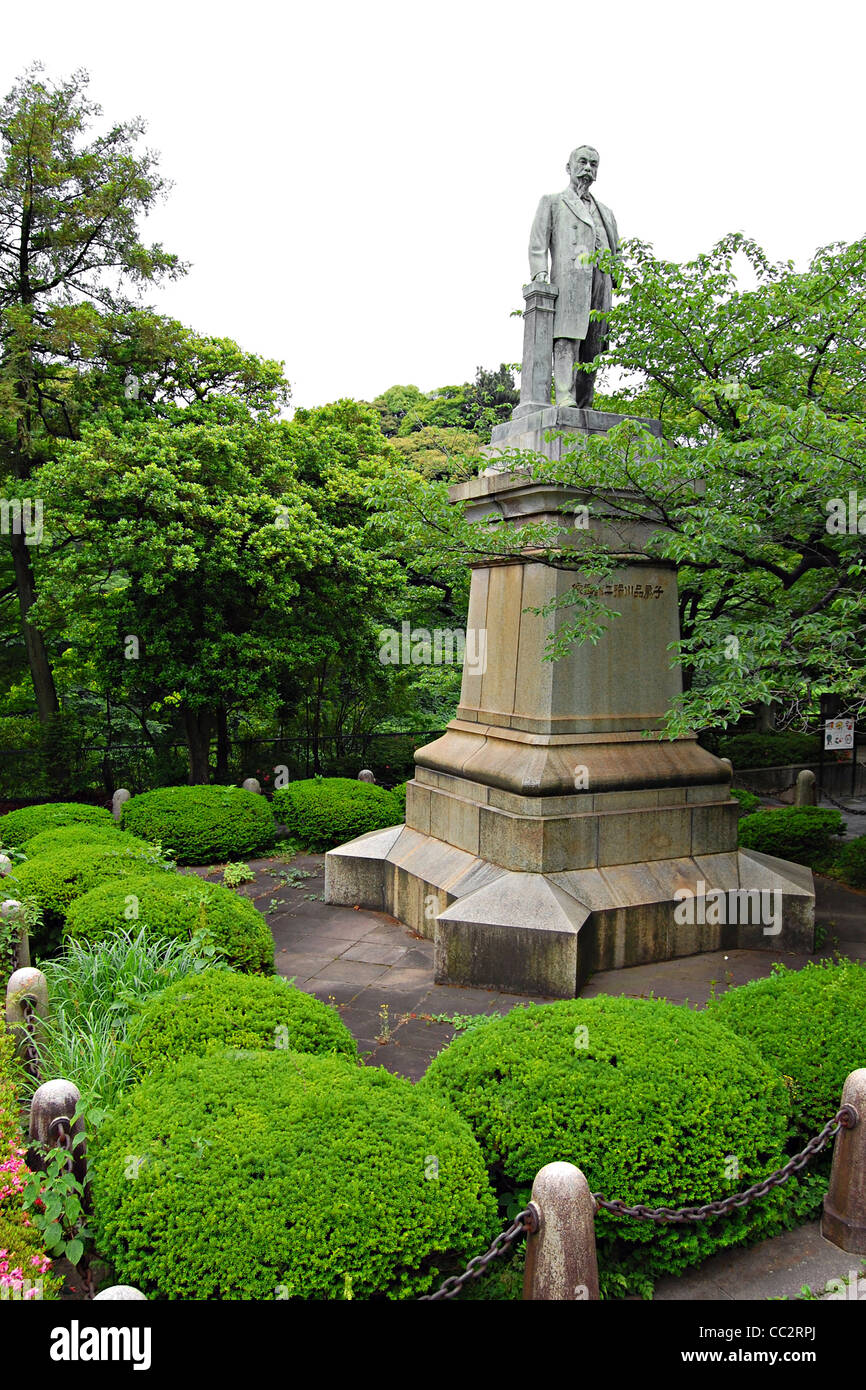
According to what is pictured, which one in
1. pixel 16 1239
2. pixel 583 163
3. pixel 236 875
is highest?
pixel 583 163

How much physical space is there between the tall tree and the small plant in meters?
6.51

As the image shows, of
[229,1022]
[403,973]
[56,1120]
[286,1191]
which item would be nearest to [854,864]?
[403,973]

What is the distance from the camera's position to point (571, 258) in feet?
26.0

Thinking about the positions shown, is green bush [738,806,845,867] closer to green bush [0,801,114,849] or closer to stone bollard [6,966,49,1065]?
green bush [0,801,114,849]

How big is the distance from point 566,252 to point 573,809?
504 centimetres

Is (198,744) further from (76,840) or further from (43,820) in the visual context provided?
(76,840)

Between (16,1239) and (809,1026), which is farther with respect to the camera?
(809,1026)

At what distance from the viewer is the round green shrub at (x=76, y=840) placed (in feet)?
27.0

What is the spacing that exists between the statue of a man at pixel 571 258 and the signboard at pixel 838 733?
13.3 ft

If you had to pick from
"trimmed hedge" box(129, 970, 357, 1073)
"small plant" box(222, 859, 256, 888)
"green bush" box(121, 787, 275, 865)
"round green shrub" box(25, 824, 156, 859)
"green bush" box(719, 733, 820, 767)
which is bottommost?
"small plant" box(222, 859, 256, 888)

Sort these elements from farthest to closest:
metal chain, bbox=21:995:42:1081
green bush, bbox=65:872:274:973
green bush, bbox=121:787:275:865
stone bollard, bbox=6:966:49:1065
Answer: green bush, bbox=121:787:275:865, green bush, bbox=65:872:274:973, stone bollard, bbox=6:966:49:1065, metal chain, bbox=21:995:42:1081

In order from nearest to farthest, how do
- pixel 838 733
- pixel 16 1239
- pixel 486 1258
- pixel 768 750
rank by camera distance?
pixel 486 1258 < pixel 16 1239 < pixel 838 733 < pixel 768 750

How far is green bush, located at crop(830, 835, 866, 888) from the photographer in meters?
9.81

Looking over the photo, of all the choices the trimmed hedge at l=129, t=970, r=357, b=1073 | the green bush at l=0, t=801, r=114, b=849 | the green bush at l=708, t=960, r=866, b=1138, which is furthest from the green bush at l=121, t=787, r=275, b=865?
the green bush at l=708, t=960, r=866, b=1138
